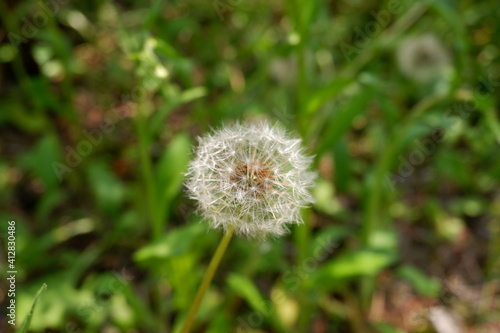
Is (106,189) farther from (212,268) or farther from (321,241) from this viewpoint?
(212,268)

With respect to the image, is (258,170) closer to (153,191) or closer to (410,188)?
(153,191)

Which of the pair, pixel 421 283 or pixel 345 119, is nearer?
pixel 345 119

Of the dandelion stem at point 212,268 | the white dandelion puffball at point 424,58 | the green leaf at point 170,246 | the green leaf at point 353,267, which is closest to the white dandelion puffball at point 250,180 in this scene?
the dandelion stem at point 212,268

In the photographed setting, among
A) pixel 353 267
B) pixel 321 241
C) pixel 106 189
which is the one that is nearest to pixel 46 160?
pixel 106 189

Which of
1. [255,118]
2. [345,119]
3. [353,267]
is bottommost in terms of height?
[353,267]

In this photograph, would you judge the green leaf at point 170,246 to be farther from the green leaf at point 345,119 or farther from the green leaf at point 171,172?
the green leaf at point 345,119

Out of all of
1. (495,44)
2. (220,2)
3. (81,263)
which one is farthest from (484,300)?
(220,2)
